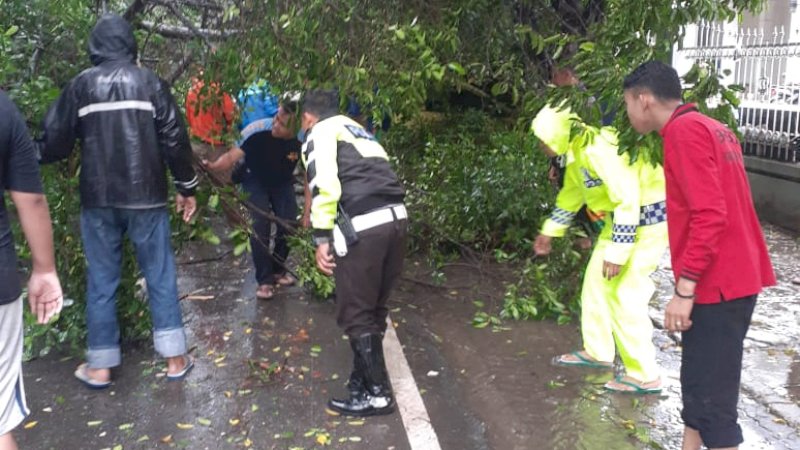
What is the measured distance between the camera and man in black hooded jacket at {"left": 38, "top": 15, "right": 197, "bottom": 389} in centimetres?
464

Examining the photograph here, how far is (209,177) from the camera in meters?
5.82

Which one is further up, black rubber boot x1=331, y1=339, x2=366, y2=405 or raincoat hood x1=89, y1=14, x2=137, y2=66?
raincoat hood x1=89, y1=14, x2=137, y2=66

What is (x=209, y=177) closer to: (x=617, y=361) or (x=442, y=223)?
(x=442, y=223)

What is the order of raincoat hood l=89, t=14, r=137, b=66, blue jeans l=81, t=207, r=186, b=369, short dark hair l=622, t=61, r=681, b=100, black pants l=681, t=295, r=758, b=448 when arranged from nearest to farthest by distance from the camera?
1. black pants l=681, t=295, r=758, b=448
2. short dark hair l=622, t=61, r=681, b=100
3. raincoat hood l=89, t=14, r=137, b=66
4. blue jeans l=81, t=207, r=186, b=369

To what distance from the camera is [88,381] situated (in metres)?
4.93

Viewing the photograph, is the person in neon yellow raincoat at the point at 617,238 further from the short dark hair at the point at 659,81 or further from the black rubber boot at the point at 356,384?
the black rubber boot at the point at 356,384

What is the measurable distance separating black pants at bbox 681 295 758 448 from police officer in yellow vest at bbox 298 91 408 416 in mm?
1659

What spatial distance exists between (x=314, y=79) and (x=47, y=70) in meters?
1.70

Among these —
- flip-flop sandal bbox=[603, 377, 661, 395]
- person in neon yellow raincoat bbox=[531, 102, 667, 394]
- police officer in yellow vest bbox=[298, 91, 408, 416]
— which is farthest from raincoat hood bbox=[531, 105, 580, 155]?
flip-flop sandal bbox=[603, 377, 661, 395]

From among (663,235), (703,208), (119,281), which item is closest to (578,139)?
(663,235)

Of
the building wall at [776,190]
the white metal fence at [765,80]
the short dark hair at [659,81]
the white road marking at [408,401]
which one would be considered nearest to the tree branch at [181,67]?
the white road marking at [408,401]

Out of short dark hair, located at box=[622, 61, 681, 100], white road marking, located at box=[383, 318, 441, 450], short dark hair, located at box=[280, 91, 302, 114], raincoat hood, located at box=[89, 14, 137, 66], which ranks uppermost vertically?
raincoat hood, located at box=[89, 14, 137, 66]

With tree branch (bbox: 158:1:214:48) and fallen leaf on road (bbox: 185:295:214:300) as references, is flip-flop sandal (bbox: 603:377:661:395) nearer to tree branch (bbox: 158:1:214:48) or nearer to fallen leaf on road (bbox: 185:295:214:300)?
fallen leaf on road (bbox: 185:295:214:300)

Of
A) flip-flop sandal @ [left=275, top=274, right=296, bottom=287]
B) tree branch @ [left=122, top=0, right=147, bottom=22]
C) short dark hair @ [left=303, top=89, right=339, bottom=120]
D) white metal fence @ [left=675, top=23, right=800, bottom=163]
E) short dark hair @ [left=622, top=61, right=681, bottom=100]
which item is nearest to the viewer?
short dark hair @ [left=622, top=61, right=681, bottom=100]
